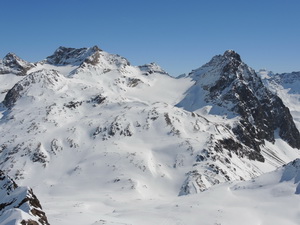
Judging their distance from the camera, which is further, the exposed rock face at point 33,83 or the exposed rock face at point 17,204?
the exposed rock face at point 33,83

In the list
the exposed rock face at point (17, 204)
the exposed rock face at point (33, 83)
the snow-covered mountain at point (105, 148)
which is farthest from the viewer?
the exposed rock face at point (33, 83)

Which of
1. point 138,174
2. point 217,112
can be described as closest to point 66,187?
point 138,174

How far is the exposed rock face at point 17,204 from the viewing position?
29.4 meters

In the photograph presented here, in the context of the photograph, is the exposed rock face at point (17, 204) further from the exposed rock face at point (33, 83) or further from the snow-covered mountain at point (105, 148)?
the exposed rock face at point (33, 83)

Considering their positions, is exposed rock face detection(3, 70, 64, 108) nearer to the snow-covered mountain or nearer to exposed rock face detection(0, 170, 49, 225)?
the snow-covered mountain

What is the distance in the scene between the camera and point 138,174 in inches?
3848

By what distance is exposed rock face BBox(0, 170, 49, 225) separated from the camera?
29375 mm

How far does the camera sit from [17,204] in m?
33.2

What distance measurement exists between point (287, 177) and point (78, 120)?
259 feet

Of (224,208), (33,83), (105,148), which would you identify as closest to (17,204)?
(224,208)

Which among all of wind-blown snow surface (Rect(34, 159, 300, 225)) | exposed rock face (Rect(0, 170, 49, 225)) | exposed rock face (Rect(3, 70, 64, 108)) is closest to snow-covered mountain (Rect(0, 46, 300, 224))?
exposed rock face (Rect(3, 70, 64, 108))

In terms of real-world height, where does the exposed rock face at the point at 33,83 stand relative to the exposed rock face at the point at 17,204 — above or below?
above

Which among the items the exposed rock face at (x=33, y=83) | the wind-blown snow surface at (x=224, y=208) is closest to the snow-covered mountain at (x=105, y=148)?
the exposed rock face at (x=33, y=83)

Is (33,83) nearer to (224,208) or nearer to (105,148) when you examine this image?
(105,148)
